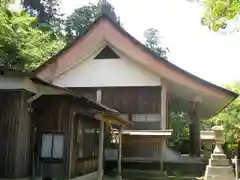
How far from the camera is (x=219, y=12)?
315 inches

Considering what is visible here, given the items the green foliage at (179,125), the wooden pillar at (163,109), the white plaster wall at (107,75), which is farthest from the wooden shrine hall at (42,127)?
the green foliage at (179,125)

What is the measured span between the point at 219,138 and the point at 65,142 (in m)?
6.59

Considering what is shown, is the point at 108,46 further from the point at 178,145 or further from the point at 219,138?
the point at 178,145

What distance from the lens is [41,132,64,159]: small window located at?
10.5m

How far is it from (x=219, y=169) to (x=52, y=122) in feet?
Result: 22.0

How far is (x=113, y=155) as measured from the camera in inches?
572

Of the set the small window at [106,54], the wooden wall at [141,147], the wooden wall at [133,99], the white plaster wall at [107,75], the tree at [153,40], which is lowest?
the wooden wall at [141,147]

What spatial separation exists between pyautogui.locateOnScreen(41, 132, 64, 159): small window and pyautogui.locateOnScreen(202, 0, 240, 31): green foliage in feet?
18.6

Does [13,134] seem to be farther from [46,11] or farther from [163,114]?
[46,11]

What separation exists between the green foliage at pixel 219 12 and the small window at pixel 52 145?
5668 millimetres

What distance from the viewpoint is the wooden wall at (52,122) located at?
10.3 meters

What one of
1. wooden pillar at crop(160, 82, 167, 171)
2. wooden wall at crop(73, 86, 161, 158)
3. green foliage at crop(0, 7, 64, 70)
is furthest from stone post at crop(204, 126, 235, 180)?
green foliage at crop(0, 7, 64, 70)

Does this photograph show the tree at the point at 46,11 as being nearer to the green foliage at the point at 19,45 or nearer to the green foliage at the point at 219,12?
the green foliage at the point at 19,45

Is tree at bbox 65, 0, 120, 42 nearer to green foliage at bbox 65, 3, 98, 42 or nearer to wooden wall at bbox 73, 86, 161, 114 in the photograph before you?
green foliage at bbox 65, 3, 98, 42
